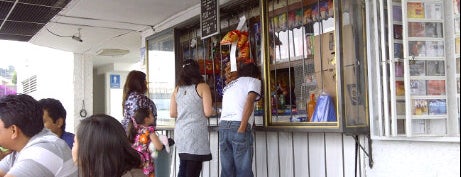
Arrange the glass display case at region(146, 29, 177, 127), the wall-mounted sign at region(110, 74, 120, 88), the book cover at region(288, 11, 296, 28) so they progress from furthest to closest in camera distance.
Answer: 1. the wall-mounted sign at region(110, 74, 120, 88)
2. the glass display case at region(146, 29, 177, 127)
3. the book cover at region(288, 11, 296, 28)

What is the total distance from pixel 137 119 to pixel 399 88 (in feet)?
6.44

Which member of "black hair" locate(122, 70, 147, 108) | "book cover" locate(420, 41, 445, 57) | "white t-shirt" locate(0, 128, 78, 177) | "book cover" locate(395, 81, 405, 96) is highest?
"book cover" locate(420, 41, 445, 57)

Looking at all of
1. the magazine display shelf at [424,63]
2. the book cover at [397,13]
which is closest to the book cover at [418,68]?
the magazine display shelf at [424,63]

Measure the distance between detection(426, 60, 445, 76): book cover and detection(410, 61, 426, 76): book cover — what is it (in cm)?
3

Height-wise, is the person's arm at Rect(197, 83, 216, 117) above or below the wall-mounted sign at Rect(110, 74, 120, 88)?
below

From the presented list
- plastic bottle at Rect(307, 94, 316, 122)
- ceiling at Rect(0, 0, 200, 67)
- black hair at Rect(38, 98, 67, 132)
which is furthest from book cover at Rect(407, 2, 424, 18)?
ceiling at Rect(0, 0, 200, 67)

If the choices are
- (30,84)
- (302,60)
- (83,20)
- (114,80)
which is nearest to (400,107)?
(302,60)

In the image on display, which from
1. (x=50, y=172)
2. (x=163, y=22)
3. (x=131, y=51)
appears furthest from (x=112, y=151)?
(x=131, y=51)

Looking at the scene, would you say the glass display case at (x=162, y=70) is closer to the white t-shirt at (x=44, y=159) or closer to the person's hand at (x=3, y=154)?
the person's hand at (x=3, y=154)

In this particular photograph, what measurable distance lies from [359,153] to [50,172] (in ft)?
7.50

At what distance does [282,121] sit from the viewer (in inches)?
162

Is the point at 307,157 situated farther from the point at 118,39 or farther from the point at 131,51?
the point at 131,51

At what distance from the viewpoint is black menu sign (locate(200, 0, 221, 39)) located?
447 cm

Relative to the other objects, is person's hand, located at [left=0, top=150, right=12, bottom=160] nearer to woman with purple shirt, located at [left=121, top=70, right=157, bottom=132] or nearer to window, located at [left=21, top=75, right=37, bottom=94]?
woman with purple shirt, located at [left=121, top=70, right=157, bottom=132]
